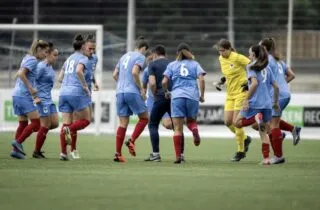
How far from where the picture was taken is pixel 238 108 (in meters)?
19.0

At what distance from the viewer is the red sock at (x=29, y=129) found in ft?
61.3

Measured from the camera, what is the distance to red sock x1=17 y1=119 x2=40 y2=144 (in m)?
18.7

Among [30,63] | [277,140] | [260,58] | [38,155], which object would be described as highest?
[260,58]

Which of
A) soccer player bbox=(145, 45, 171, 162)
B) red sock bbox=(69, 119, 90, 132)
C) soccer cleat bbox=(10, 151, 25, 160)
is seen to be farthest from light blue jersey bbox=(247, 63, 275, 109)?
soccer cleat bbox=(10, 151, 25, 160)

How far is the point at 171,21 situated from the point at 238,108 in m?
14.1

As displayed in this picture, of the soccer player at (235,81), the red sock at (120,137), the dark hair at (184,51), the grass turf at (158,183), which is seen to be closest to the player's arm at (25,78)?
the grass turf at (158,183)

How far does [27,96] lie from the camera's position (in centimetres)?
1880

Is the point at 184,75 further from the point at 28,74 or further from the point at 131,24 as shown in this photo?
the point at 131,24

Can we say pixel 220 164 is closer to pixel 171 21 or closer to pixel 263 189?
pixel 263 189

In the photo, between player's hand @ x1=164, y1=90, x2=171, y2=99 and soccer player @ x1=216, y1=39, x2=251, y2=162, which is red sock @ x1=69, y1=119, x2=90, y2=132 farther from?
soccer player @ x1=216, y1=39, x2=251, y2=162

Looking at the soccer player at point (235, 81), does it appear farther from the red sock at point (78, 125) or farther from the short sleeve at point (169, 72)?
the red sock at point (78, 125)

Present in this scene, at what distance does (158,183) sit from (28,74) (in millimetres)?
5591

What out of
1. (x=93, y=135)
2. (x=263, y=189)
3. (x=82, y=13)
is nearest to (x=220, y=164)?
(x=263, y=189)

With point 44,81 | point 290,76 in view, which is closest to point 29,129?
point 44,81
